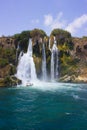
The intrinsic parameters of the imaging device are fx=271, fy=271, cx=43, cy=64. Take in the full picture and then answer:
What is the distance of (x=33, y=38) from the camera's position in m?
86.6

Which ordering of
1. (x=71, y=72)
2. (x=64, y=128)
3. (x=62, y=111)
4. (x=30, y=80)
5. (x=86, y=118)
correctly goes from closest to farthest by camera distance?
(x=64, y=128)
(x=86, y=118)
(x=62, y=111)
(x=30, y=80)
(x=71, y=72)

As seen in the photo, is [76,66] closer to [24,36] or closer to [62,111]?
[24,36]

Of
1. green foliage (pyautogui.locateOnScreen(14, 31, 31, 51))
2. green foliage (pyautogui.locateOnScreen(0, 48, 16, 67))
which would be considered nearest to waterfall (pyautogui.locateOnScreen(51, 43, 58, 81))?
A: green foliage (pyautogui.locateOnScreen(14, 31, 31, 51))

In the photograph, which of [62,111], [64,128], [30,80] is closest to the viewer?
[64,128]

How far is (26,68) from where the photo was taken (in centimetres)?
8275

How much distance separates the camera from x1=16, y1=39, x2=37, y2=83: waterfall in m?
81.1

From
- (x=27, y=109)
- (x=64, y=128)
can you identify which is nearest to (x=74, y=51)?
(x=27, y=109)

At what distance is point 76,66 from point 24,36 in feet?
65.0

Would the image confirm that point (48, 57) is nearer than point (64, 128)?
No

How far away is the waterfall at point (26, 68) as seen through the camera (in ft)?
266

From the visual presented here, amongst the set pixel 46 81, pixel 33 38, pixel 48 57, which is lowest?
pixel 46 81

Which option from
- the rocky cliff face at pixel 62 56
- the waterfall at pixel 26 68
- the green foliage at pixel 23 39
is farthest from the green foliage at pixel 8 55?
the green foliage at pixel 23 39

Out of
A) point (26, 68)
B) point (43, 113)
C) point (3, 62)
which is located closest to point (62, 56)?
point (26, 68)

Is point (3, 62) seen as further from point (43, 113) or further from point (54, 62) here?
point (43, 113)
